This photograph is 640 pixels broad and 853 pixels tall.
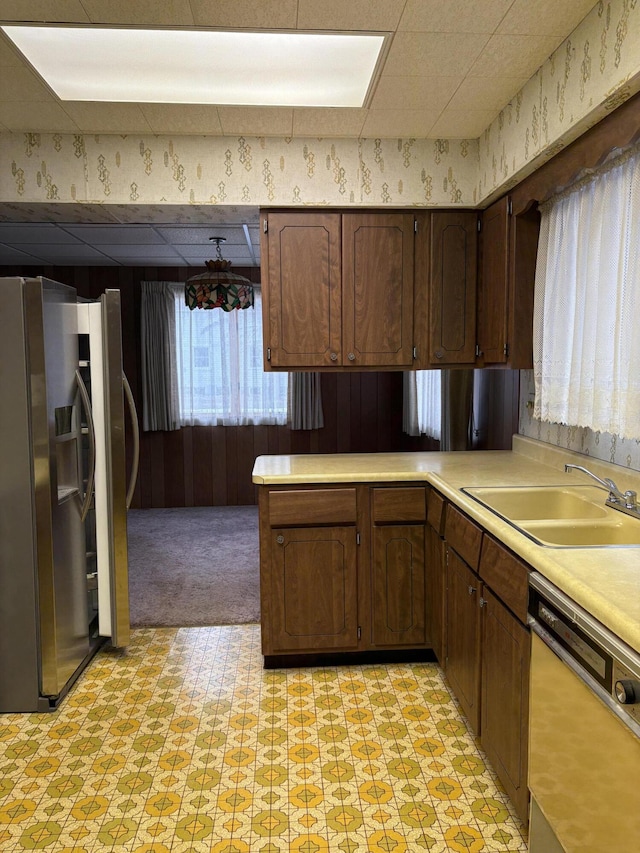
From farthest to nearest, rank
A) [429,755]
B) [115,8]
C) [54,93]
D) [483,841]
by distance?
[54,93], [429,755], [115,8], [483,841]

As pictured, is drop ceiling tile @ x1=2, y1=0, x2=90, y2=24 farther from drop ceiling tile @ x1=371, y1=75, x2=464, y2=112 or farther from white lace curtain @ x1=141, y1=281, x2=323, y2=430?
white lace curtain @ x1=141, y1=281, x2=323, y2=430

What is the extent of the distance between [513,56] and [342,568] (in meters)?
2.22

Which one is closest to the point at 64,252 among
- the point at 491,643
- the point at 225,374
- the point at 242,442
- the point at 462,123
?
the point at 225,374

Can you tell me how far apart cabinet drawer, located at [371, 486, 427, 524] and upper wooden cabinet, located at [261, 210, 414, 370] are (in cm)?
74

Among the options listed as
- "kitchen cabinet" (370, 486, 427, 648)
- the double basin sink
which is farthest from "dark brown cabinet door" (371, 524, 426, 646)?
the double basin sink

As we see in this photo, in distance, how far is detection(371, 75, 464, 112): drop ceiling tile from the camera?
97.2 inches

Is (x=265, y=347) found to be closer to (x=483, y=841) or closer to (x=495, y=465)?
(x=495, y=465)

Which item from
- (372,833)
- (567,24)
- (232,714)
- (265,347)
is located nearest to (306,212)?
(265,347)

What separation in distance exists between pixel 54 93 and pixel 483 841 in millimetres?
3123

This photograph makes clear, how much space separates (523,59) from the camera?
91.0 inches

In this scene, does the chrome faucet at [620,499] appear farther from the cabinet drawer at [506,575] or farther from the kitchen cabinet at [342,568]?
the kitchen cabinet at [342,568]

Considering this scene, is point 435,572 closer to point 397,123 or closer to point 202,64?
point 397,123

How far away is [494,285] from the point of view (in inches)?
122

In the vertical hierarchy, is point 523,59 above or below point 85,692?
above
